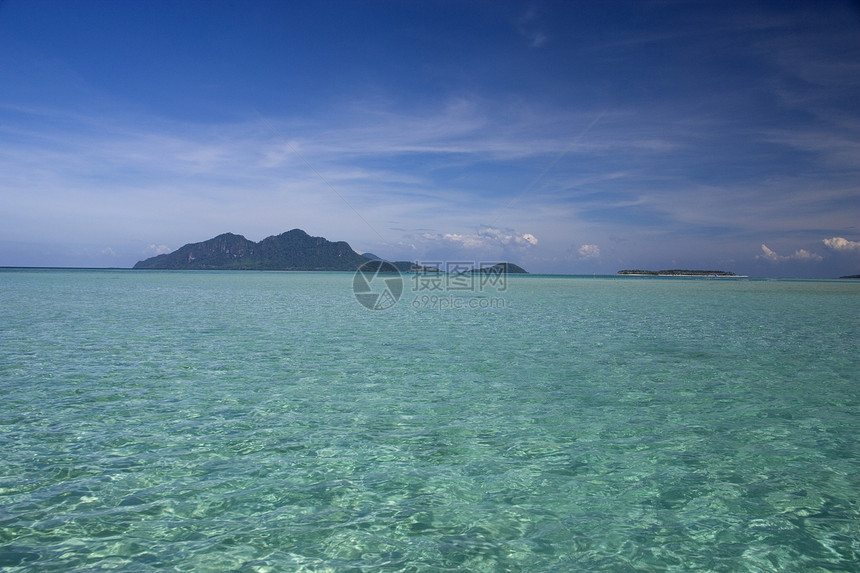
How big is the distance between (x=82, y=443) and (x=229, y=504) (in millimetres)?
3957

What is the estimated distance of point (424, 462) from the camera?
8.18 metres

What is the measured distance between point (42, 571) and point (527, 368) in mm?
12895

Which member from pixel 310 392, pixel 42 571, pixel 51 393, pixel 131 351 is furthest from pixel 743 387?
pixel 131 351

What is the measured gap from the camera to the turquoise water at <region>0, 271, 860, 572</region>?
5.66m

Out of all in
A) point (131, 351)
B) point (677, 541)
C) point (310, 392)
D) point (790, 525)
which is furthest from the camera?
point (131, 351)

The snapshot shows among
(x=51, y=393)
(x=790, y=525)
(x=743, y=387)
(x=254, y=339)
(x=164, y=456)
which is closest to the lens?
(x=790, y=525)

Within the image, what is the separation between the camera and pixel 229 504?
21.7 ft

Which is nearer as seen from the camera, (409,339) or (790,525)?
(790,525)

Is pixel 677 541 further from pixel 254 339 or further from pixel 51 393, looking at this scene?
pixel 254 339

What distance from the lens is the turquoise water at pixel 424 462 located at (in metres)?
5.66

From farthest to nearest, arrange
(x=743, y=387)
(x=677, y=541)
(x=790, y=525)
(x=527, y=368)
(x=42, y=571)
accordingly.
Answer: (x=527, y=368), (x=743, y=387), (x=790, y=525), (x=677, y=541), (x=42, y=571)

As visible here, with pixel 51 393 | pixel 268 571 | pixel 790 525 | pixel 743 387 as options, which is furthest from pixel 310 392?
pixel 743 387

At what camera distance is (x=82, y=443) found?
8664 mm

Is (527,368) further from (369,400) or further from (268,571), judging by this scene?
(268,571)
